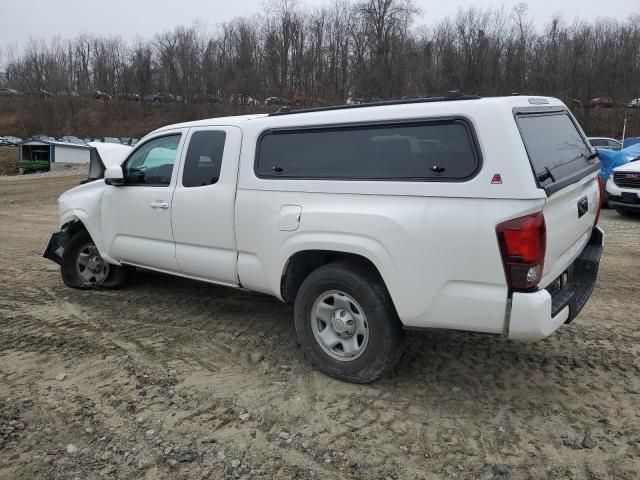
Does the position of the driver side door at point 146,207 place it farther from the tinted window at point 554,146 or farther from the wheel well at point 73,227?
the tinted window at point 554,146

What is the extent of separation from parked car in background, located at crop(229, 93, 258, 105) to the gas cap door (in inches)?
2319

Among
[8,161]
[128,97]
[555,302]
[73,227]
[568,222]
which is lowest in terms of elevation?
[555,302]

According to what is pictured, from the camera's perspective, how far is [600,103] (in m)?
45.5

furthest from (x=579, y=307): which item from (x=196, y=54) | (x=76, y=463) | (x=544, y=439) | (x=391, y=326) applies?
(x=196, y=54)

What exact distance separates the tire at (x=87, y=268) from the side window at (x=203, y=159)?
Result: 6.51ft

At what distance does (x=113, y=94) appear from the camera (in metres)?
73.2

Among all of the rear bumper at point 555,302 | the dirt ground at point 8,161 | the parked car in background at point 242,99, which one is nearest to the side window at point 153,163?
the rear bumper at point 555,302

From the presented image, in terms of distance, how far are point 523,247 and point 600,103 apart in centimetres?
4904

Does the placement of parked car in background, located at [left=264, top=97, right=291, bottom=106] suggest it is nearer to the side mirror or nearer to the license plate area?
the license plate area

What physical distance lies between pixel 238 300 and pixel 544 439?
11.5 ft

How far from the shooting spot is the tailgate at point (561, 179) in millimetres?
3346

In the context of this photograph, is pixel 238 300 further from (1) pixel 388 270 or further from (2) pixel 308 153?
(1) pixel 388 270

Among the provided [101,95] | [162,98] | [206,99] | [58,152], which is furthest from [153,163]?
[101,95]

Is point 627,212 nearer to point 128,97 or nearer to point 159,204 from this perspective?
point 159,204
